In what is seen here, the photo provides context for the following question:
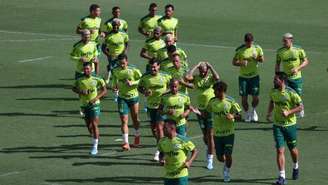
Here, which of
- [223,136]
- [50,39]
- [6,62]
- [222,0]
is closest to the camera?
[223,136]

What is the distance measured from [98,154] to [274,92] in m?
5.28

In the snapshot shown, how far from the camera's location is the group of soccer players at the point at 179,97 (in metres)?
25.0

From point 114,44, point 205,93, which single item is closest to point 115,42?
point 114,44

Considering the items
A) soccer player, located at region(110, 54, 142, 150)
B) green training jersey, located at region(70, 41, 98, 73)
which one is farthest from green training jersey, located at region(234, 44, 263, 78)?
green training jersey, located at region(70, 41, 98, 73)

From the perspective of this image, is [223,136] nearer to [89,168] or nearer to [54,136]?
[89,168]

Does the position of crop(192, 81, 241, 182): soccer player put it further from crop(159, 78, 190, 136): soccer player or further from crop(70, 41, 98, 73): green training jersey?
crop(70, 41, 98, 73): green training jersey

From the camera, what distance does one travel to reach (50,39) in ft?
155

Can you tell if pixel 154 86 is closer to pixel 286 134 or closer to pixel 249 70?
pixel 286 134

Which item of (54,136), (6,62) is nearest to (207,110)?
(54,136)

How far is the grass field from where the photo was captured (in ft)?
86.7

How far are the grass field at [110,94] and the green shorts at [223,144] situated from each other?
728mm

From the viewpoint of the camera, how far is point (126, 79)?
94.7ft

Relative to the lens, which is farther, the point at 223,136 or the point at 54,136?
the point at 54,136

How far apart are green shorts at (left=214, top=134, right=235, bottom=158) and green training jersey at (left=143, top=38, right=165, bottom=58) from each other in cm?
888
